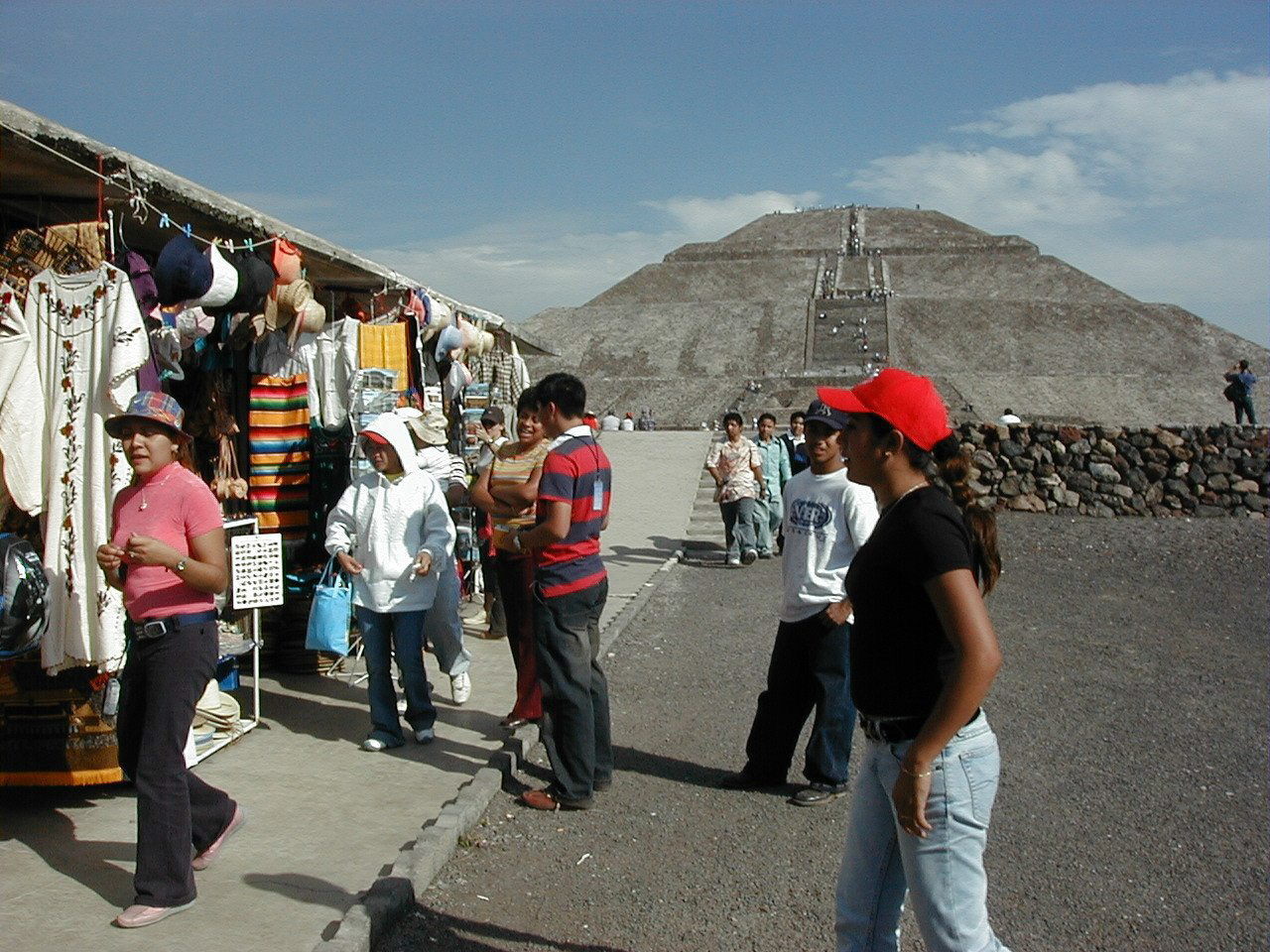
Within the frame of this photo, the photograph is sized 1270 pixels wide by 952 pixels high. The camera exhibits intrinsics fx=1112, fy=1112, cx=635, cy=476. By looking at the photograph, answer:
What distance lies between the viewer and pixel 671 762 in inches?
230

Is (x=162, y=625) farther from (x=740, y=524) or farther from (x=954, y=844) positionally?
(x=740, y=524)

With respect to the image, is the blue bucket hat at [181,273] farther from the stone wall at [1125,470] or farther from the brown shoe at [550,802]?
the stone wall at [1125,470]

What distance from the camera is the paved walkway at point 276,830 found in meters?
3.74

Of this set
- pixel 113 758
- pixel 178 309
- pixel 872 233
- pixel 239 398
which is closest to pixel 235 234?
pixel 178 309

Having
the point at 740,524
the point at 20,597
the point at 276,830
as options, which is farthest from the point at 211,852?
the point at 740,524

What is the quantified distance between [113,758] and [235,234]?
2.94m

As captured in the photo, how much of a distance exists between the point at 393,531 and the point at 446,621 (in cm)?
80

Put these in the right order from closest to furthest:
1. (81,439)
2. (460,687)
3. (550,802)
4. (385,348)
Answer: (81,439), (550,802), (460,687), (385,348)

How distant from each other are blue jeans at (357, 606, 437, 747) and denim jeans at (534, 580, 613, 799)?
960 millimetres

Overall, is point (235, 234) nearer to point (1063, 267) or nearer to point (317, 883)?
point (317, 883)

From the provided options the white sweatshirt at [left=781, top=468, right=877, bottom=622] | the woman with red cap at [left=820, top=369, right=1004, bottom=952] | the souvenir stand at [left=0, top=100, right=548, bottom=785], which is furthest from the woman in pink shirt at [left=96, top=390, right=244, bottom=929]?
the white sweatshirt at [left=781, top=468, right=877, bottom=622]

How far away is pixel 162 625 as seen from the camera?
366cm

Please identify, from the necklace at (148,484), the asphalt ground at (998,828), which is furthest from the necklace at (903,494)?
the necklace at (148,484)

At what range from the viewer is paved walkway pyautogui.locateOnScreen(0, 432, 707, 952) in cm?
374
